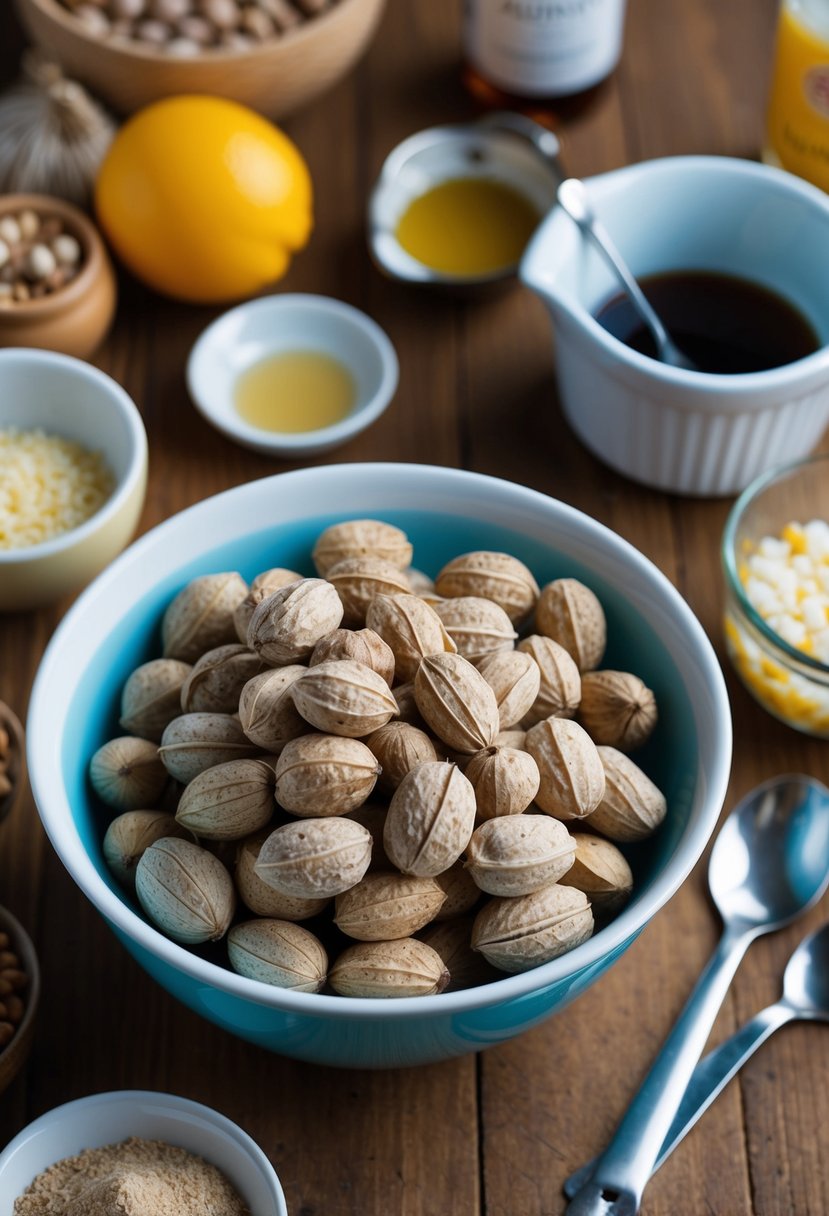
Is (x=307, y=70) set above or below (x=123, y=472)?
above

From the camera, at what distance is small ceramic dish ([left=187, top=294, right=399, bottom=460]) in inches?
43.1

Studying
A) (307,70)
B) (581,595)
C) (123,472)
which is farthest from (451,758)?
(307,70)

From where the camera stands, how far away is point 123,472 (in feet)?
3.35

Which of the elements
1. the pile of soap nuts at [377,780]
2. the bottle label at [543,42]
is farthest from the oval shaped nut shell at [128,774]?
the bottle label at [543,42]

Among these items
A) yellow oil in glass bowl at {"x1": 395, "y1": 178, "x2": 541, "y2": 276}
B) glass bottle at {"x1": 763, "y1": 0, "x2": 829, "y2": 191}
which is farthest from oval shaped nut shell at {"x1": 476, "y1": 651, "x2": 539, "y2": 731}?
glass bottle at {"x1": 763, "y1": 0, "x2": 829, "y2": 191}

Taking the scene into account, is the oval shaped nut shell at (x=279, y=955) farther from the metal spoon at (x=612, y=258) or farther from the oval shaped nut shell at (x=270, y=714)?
the metal spoon at (x=612, y=258)

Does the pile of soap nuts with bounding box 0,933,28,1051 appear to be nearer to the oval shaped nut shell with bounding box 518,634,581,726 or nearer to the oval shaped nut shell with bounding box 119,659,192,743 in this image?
the oval shaped nut shell with bounding box 119,659,192,743

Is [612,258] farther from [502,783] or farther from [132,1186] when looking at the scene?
[132,1186]

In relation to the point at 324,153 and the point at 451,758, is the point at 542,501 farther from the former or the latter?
the point at 324,153

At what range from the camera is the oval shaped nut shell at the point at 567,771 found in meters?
0.71

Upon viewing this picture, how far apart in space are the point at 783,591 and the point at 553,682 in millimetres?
291

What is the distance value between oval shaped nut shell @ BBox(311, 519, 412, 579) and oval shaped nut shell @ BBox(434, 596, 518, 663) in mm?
63

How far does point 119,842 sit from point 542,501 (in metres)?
0.33

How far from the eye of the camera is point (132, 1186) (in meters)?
0.68
